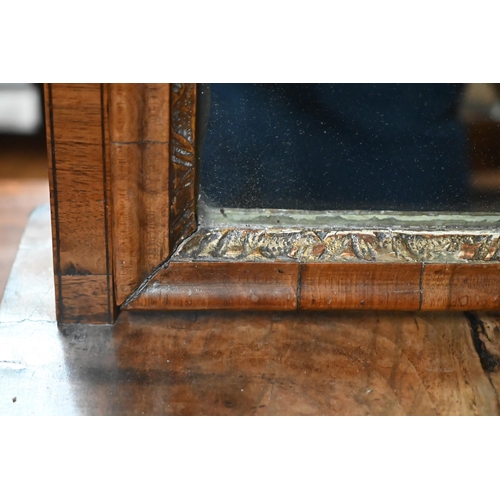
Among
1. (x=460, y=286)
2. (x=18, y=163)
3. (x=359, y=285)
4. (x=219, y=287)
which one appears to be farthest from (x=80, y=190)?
(x=18, y=163)

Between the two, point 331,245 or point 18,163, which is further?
point 18,163

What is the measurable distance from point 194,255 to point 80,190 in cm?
14

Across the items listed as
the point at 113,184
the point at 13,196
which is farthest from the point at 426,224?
the point at 13,196

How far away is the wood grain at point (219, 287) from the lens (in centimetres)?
83

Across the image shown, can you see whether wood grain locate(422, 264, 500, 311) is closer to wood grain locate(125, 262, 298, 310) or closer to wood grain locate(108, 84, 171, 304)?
wood grain locate(125, 262, 298, 310)

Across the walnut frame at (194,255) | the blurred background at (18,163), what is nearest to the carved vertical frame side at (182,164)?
the walnut frame at (194,255)

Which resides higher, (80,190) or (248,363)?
(80,190)

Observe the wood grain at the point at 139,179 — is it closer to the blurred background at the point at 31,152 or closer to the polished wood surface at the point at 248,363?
the polished wood surface at the point at 248,363

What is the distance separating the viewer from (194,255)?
829 millimetres

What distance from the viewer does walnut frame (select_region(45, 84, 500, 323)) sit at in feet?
2.53

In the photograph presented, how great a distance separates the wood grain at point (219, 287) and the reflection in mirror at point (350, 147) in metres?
0.07

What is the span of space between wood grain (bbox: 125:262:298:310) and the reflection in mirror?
0.23ft

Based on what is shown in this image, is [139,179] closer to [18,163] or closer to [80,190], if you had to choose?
[80,190]

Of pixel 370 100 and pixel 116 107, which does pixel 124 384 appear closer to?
pixel 116 107
